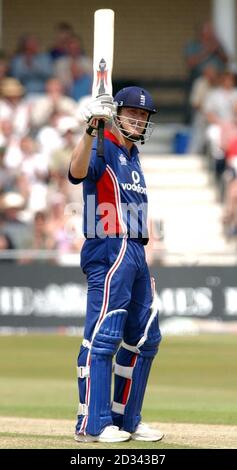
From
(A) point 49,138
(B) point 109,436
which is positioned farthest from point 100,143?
(A) point 49,138

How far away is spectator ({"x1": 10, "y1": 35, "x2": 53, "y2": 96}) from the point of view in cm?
2102

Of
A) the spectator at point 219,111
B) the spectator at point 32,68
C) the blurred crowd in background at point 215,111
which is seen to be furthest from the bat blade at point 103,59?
the spectator at point 32,68

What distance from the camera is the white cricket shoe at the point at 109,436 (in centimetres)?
741

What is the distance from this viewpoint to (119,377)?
7.76 metres

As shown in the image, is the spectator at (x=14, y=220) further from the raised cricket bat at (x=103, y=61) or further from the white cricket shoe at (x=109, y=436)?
the raised cricket bat at (x=103, y=61)

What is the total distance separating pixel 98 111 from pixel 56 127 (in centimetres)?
1249

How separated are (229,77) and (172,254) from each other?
5002 mm

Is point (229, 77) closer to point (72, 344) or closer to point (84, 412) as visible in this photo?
point (72, 344)

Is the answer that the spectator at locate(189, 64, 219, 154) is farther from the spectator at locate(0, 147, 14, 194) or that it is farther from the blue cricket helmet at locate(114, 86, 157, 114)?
the blue cricket helmet at locate(114, 86, 157, 114)

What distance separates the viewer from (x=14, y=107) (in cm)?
1997

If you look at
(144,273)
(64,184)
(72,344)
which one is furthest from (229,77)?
(144,273)

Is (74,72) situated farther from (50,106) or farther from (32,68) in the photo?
(50,106)

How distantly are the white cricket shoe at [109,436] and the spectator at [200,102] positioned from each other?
555 inches

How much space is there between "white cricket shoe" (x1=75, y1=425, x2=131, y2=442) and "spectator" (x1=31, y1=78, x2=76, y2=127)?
12623mm
